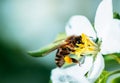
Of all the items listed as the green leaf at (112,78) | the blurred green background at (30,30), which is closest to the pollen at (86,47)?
the green leaf at (112,78)

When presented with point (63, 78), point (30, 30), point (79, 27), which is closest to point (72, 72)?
point (63, 78)

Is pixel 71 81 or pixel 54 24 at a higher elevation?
pixel 71 81

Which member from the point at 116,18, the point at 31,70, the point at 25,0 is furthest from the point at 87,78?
the point at 25,0

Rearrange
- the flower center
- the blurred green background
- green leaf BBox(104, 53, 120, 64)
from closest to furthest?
1. green leaf BBox(104, 53, 120, 64)
2. the flower center
3. the blurred green background

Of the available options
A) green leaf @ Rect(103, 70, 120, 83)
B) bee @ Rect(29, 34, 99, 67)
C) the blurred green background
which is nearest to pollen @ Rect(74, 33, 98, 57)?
bee @ Rect(29, 34, 99, 67)

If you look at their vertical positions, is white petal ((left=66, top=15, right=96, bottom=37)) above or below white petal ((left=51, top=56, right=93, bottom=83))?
above

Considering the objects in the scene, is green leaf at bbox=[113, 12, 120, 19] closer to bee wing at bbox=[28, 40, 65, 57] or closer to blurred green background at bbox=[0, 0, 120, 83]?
bee wing at bbox=[28, 40, 65, 57]

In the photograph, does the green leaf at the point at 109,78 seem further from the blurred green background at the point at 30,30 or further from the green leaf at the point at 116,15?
the blurred green background at the point at 30,30

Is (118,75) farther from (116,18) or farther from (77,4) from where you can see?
(77,4)
